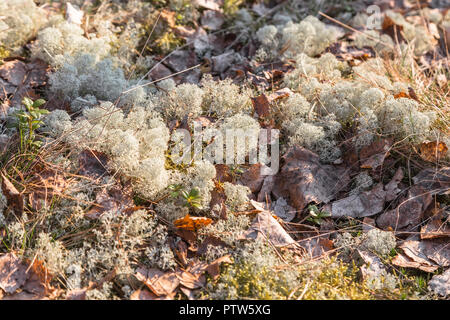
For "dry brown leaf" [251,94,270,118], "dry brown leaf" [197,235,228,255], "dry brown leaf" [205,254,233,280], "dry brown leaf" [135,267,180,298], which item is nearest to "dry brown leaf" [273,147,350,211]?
"dry brown leaf" [251,94,270,118]

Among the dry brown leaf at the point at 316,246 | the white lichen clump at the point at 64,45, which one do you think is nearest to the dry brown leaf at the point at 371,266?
the dry brown leaf at the point at 316,246

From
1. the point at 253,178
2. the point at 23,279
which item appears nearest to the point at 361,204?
the point at 253,178

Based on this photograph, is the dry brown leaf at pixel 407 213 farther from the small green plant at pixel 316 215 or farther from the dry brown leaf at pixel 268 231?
the dry brown leaf at pixel 268 231

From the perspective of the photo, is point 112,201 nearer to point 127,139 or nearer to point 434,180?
point 127,139
